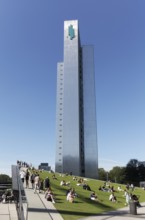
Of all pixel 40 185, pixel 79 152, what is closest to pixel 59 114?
pixel 79 152

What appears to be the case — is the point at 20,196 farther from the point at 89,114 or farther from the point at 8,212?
the point at 89,114

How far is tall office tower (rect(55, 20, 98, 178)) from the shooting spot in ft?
380

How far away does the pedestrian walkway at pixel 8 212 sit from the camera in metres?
19.0

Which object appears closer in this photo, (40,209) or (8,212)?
(8,212)

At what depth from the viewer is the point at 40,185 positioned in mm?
31844

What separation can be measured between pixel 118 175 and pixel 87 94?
40.2 m

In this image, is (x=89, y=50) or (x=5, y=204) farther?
(x=89, y=50)

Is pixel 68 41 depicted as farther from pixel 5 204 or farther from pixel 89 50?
pixel 5 204

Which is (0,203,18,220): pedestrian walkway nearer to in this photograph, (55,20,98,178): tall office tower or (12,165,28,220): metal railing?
(12,165,28,220): metal railing

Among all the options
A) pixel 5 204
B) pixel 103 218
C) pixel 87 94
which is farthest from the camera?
pixel 87 94

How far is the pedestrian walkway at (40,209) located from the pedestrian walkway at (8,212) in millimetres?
985

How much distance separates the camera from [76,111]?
118 metres

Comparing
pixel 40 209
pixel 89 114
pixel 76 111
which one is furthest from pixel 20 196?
pixel 89 114

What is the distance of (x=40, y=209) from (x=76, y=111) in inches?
3771
